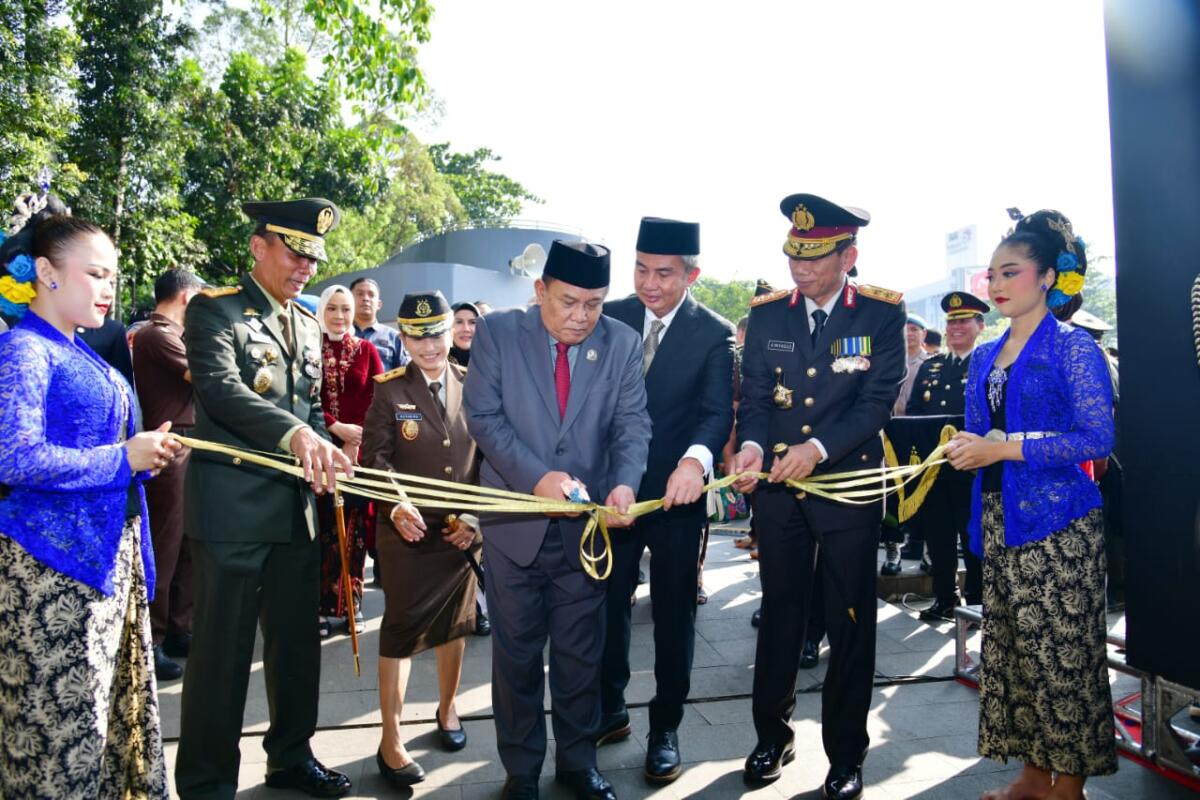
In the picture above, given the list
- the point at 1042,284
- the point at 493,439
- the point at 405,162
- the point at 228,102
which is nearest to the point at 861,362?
the point at 1042,284

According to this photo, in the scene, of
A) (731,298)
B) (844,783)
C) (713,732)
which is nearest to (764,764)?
(844,783)

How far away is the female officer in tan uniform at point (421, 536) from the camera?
326 centimetres

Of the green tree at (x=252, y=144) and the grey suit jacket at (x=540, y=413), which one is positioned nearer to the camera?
the grey suit jacket at (x=540, y=413)

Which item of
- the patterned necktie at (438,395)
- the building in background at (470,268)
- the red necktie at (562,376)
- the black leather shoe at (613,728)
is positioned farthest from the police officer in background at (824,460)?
the building in background at (470,268)

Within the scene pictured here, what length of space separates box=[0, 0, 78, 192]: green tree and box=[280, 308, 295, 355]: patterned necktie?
12444mm

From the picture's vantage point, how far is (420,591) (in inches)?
132

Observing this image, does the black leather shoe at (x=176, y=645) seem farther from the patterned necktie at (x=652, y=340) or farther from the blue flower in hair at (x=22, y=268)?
the patterned necktie at (x=652, y=340)

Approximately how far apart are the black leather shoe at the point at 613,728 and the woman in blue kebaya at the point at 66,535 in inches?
71.1

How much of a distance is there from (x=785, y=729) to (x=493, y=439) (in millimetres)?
1762

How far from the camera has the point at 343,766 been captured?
3.33 meters

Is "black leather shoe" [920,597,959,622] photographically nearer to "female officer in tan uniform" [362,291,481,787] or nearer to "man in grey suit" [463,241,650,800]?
"man in grey suit" [463,241,650,800]

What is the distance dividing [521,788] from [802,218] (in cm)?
250

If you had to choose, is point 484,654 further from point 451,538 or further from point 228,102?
point 228,102

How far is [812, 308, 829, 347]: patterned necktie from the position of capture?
3291 millimetres
